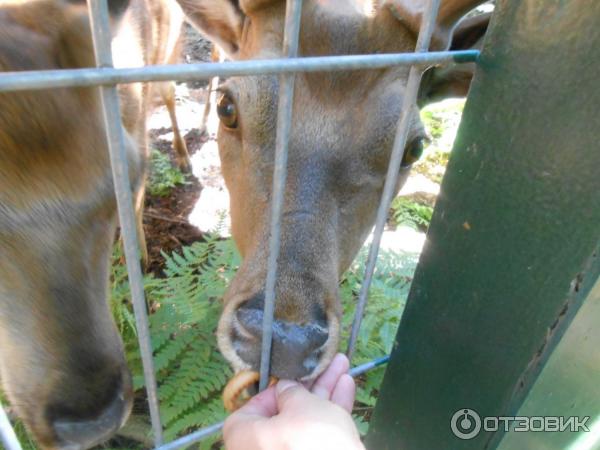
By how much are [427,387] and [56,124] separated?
6.27 feet

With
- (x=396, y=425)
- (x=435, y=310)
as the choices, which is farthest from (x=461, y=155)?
(x=396, y=425)

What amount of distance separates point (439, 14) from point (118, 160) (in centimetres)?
222

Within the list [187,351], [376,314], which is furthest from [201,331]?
[376,314]

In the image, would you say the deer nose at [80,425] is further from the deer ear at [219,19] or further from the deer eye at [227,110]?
the deer ear at [219,19]

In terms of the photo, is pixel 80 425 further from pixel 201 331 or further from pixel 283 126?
pixel 283 126

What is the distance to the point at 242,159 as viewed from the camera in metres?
3.10

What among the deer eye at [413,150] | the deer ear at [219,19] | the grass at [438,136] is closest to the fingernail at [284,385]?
the deer eye at [413,150]

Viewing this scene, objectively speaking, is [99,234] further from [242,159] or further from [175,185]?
[175,185]

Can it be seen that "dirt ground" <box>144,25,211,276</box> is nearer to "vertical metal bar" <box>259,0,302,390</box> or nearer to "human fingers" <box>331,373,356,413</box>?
"human fingers" <box>331,373,356,413</box>

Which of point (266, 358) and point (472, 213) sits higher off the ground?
point (472, 213)

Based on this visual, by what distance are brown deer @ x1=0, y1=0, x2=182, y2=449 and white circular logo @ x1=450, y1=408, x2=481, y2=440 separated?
1.40 metres

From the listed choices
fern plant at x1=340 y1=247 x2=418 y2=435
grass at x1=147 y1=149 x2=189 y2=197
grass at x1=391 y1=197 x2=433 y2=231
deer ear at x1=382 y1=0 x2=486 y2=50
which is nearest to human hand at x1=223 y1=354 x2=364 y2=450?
fern plant at x1=340 y1=247 x2=418 y2=435

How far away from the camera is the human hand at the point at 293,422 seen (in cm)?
155

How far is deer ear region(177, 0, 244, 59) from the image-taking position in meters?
3.71
